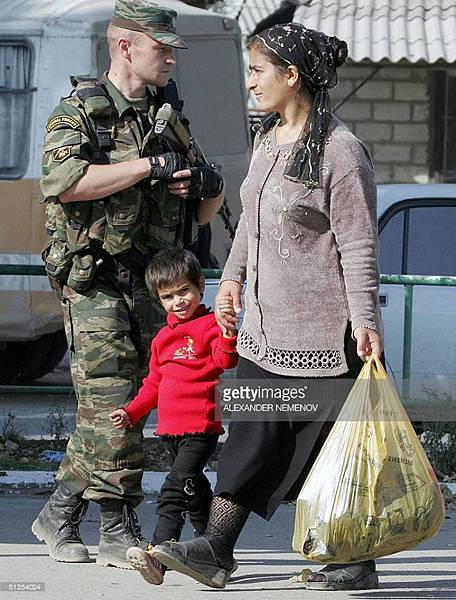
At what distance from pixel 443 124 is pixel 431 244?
1010 cm

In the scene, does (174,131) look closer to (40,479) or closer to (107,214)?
(107,214)

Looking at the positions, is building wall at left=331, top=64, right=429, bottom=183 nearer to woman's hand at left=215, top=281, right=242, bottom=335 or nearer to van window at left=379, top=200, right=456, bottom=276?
van window at left=379, top=200, right=456, bottom=276

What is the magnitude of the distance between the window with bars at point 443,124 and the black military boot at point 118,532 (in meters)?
13.3

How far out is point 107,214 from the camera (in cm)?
519

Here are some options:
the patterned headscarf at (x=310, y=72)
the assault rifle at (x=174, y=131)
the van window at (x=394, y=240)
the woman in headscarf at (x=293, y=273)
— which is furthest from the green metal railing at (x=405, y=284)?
the patterned headscarf at (x=310, y=72)

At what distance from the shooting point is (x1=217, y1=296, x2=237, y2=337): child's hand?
4820 millimetres

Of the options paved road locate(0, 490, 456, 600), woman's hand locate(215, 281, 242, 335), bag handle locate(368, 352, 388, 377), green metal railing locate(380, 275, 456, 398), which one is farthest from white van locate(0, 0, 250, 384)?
bag handle locate(368, 352, 388, 377)

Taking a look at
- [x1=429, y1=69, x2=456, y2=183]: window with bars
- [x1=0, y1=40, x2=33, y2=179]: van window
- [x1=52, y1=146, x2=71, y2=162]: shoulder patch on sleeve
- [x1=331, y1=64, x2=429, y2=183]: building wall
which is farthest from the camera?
[x1=429, y1=69, x2=456, y2=183]: window with bars

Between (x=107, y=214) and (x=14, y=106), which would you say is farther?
(x=14, y=106)

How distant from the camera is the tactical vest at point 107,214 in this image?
204 inches

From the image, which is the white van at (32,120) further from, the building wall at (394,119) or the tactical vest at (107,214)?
the building wall at (394,119)

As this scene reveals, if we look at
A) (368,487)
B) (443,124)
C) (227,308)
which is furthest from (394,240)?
(443,124)

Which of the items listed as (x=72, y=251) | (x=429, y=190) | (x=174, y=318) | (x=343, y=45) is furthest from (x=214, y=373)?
(x=429, y=190)

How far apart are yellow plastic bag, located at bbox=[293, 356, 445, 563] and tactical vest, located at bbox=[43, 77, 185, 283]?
3.40ft
